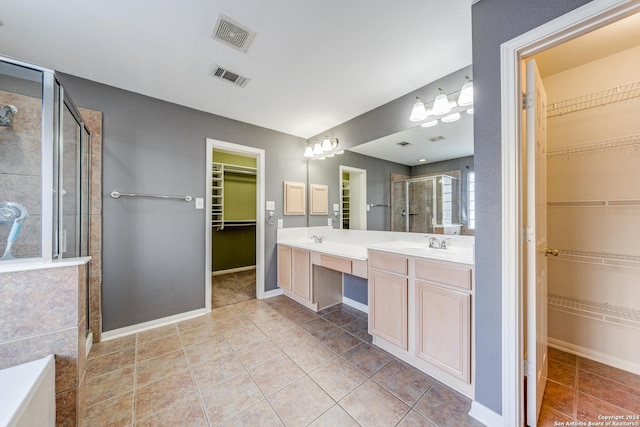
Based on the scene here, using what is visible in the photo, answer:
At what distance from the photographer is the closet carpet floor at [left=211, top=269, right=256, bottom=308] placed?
3.06 metres

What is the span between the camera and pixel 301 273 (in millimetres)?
2789

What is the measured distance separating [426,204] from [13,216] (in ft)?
9.43

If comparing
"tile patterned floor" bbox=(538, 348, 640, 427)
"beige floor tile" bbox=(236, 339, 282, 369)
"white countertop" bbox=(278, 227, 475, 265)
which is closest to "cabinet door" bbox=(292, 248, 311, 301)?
"white countertop" bbox=(278, 227, 475, 265)

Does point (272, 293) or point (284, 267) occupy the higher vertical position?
point (284, 267)

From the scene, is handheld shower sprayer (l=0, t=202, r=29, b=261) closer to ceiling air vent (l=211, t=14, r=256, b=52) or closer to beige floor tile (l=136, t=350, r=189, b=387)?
beige floor tile (l=136, t=350, r=189, b=387)

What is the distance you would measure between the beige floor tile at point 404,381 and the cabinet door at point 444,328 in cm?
14

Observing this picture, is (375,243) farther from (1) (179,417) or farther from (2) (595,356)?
(1) (179,417)

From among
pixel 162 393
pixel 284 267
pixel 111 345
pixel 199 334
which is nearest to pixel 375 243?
pixel 284 267

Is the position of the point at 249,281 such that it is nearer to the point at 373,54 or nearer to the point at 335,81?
the point at 335,81

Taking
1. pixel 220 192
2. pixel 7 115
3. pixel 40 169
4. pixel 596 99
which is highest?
pixel 596 99

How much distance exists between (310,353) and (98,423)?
1303 millimetres

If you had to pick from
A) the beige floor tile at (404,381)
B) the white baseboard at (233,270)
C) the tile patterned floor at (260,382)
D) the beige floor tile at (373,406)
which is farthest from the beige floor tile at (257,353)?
the white baseboard at (233,270)

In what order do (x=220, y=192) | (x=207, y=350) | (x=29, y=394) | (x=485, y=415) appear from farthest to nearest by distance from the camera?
(x=220, y=192) → (x=207, y=350) → (x=485, y=415) → (x=29, y=394)

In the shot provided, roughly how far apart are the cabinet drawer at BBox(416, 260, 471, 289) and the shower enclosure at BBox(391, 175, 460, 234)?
0.56 meters
